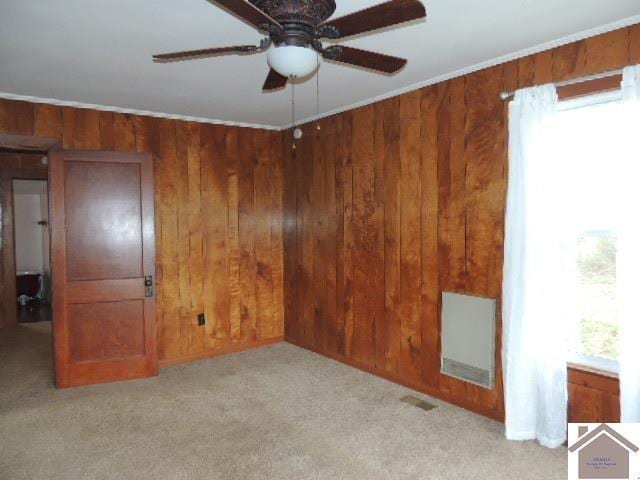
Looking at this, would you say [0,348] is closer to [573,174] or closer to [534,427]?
[534,427]

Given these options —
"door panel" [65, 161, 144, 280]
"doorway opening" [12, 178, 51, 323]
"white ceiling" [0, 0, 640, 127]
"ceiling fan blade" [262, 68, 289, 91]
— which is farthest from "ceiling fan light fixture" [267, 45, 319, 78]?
"doorway opening" [12, 178, 51, 323]

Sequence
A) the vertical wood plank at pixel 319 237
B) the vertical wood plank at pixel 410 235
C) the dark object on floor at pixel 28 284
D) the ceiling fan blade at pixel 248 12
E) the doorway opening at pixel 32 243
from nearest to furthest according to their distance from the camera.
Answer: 1. the ceiling fan blade at pixel 248 12
2. the vertical wood plank at pixel 410 235
3. the vertical wood plank at pixel 319 237
4. the dark object on floor at pixel 28 284
5. the doorway opening at pixel 32 243

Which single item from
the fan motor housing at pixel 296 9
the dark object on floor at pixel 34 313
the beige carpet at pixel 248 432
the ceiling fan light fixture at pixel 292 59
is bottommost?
the beige carpet at pixel 248 432

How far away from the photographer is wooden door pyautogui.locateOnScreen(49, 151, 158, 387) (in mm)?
3781

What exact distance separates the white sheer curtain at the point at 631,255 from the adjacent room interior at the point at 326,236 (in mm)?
11

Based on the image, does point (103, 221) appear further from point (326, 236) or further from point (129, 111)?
point (326, 236)

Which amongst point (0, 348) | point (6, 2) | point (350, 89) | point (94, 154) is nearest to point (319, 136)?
point (350, 89)

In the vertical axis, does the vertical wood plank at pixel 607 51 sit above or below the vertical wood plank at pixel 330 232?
above

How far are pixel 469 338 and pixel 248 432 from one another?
1.66 meters

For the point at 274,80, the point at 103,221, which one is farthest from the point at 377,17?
the point at 103,221

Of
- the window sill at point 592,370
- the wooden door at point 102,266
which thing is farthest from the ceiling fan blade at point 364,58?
the wooden door at point 102,266

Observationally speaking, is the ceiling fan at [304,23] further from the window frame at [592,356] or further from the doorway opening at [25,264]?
the doorway opening at [25,264]

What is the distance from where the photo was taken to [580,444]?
6.68 feet

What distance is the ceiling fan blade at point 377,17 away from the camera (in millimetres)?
1495
